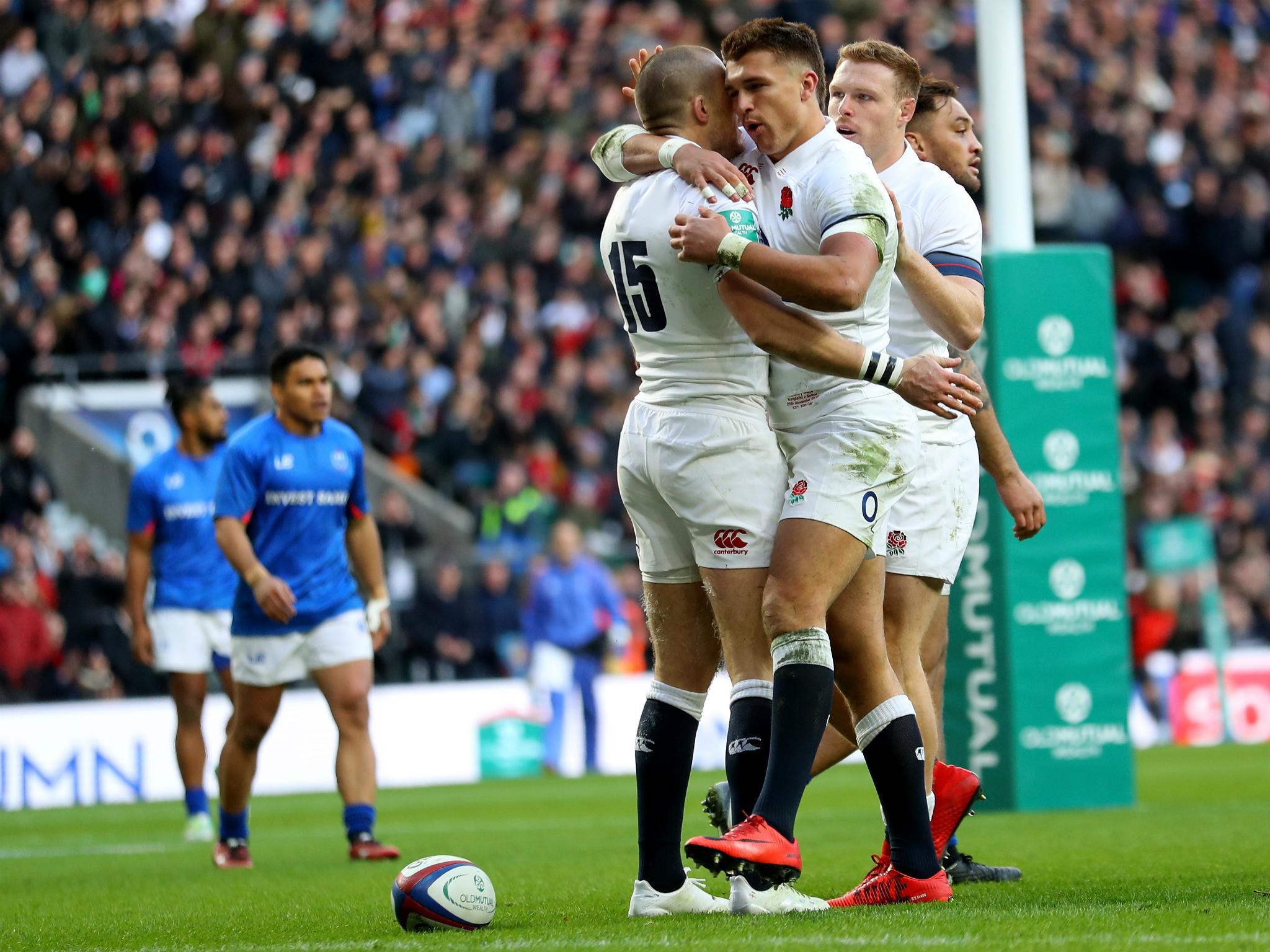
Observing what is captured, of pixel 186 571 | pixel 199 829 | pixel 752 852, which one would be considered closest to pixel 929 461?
pixel 752 852

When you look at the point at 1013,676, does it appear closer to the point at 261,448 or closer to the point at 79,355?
the point at 261,448

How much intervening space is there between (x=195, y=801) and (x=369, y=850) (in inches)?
92.3

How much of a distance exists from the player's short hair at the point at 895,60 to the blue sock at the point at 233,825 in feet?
15.1

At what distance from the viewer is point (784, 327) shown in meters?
4.98

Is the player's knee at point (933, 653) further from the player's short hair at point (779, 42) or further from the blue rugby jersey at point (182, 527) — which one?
the blue rugby jersey at point (182, 527)

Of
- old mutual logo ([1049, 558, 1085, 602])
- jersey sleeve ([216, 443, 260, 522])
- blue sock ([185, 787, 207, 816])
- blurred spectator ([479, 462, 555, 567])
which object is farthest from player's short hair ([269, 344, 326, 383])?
blurred spectator ([479, 462, 555, 567])

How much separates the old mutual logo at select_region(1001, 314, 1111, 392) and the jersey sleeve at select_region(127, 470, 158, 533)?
4.76 metres

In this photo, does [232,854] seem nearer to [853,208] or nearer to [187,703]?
[187,703]

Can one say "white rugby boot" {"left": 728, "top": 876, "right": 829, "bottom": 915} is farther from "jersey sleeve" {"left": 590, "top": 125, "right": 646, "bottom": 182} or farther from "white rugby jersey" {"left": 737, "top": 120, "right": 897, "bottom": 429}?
"jersey sleeve" {"left": 590, "top": 125, "right": 646, "bottom": 182}

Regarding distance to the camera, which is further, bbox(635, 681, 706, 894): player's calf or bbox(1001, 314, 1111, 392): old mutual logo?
bbox(1001, 314, 1111, 392): old mutual logo

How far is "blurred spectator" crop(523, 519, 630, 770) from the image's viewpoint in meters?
17.5

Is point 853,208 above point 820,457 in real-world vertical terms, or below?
above

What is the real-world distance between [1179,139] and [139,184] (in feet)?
41.6

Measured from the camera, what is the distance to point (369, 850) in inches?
340
